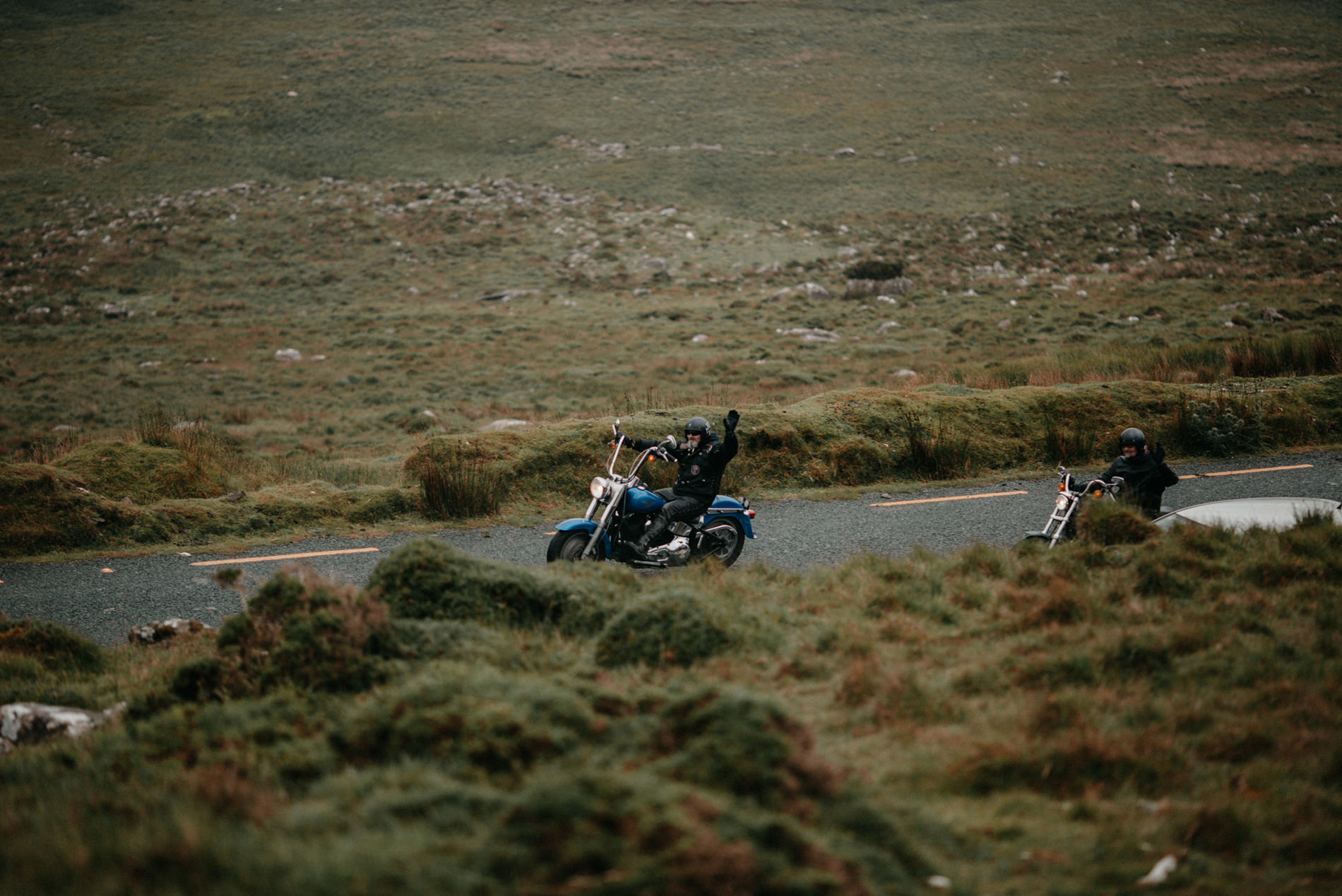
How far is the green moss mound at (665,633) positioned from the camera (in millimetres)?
5215

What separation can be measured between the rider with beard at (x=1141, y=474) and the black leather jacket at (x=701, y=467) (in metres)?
3.83

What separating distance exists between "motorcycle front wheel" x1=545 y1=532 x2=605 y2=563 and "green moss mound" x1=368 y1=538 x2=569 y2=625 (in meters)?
1.73

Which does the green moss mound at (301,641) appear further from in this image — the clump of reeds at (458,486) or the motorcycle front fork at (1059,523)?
the motorcycle front fork at (1059,523)

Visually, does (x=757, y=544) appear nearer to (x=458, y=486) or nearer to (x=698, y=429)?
(x=698, y=429)

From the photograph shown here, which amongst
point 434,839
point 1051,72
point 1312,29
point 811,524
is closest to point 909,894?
point 434,839

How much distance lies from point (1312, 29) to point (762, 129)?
50399mm

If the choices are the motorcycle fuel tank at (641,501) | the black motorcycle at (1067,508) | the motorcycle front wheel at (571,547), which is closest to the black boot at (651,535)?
the motorcycle fuel tank at (641,501)

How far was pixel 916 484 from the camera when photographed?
1240 cm

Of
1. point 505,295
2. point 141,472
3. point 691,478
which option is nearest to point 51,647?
point 691,478

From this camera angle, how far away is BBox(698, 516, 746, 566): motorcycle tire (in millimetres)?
8742

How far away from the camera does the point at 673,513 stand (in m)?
8.41

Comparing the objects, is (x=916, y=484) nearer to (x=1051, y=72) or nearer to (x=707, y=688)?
(x=707, y=688)

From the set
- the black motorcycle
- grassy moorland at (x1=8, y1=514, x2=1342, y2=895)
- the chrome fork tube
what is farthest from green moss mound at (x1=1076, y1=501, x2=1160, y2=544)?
the chrome fork tube

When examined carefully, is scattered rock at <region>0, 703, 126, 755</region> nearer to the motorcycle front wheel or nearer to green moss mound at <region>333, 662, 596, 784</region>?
green moss mound at <region>333, 662, 596, 784</region>
